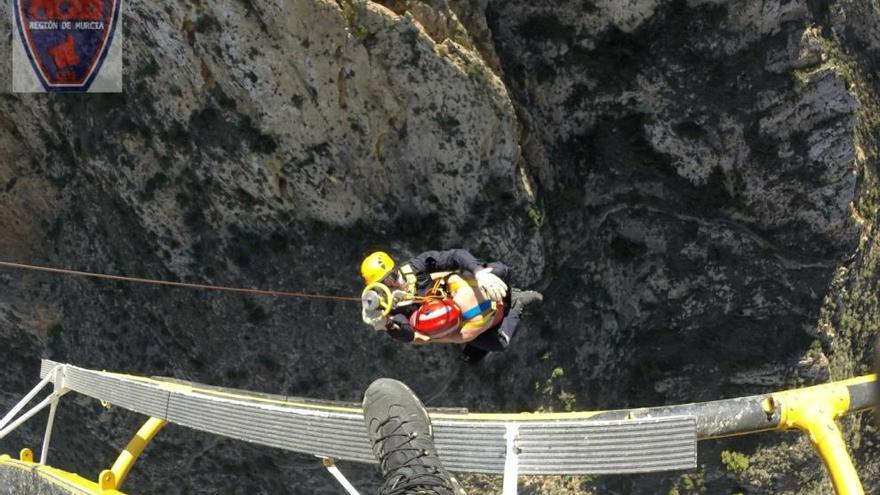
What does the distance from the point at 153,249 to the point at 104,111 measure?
2.84 metres

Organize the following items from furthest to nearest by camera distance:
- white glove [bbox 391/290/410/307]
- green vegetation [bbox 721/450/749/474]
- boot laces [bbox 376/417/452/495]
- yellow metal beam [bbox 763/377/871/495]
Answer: green vegetation [bbox 721/450/749/474]
white glove [bbox 391/290/410/307]
yellow metal beam [bbox 763/377/871/495]
boot laces [bbox 376/417/452/495]

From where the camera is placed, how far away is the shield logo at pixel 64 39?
12.6 metres

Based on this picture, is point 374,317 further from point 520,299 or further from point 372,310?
point 520,299

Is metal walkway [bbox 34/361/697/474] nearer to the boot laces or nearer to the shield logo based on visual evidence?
the boot laces

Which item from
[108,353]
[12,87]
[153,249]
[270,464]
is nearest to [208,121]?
[153,249]

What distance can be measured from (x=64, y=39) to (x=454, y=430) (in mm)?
11577

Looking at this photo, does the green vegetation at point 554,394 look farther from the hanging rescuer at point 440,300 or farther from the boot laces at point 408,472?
the boot laces at point 408,472

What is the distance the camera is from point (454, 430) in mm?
6062

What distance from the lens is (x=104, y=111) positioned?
12875 mm

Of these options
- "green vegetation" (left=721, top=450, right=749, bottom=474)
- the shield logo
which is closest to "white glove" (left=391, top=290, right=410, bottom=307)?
the shield logo

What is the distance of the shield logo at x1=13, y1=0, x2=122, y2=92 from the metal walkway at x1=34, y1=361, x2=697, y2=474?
6.94 m

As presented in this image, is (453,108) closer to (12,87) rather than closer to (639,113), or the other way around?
(639,113)

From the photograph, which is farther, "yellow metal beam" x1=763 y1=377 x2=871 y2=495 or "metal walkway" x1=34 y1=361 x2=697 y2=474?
"metal walkway" x1=34 y1=361 x2=697 y2=474

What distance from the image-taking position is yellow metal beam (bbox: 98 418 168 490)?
641cm
